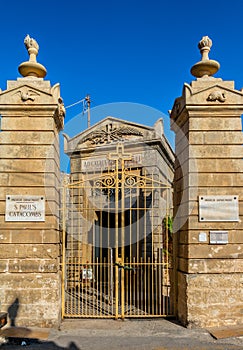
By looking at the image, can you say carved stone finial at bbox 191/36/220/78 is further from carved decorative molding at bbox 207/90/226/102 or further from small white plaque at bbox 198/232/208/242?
small white plaque at bbox 198/232/208/242

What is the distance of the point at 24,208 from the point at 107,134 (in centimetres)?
573

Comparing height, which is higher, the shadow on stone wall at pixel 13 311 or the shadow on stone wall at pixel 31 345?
the shadow on stone wall at pixel 13 311

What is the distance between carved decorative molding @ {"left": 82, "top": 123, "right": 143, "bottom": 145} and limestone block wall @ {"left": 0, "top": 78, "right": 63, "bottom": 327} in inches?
192

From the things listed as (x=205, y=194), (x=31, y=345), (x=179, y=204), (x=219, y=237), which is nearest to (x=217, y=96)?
(x=205, y=194)

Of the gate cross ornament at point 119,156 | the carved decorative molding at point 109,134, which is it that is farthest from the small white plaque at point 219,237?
the carved decorative molding at point 109,134

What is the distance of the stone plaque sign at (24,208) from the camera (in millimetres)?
6043

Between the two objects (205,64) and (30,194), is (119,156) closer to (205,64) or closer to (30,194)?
(30,194)

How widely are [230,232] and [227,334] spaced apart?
1642 mm

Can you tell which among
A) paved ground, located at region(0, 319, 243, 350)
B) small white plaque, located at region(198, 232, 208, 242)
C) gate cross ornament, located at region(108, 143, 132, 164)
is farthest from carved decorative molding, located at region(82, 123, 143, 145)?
paved ground, located at region(0, 319, 243, 350)

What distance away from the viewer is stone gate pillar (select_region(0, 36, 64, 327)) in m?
5.84

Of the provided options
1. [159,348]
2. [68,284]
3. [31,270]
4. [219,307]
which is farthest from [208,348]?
[68,284]

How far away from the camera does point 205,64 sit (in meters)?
6.32

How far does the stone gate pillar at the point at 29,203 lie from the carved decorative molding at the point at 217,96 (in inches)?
110

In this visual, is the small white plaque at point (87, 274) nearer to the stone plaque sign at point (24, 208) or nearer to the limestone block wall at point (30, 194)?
the limestone block wall at point (30, 194)
